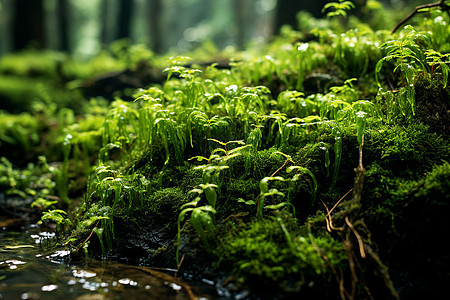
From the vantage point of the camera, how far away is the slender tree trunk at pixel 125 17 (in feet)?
45.5

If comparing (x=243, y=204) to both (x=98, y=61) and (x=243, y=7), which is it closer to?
(x=98, y=61)

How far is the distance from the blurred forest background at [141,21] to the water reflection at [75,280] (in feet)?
18.6

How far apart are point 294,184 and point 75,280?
1774 mm

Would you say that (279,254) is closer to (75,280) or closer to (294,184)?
(294,184)

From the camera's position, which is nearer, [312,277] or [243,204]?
[312,277]

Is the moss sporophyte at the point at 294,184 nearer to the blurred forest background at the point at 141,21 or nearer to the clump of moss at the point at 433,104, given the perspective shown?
the clump of moss at the point at 433,104

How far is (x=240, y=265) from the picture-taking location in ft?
6.95

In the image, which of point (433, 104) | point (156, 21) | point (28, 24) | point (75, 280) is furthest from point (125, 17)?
point (75, 280)

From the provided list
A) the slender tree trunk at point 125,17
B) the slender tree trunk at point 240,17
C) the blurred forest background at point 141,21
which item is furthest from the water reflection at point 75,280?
the slender tree trunk at point 240,17

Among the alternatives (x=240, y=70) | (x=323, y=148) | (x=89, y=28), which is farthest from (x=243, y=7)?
(x=89, y=28)

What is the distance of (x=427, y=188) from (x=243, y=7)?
28.0 meters

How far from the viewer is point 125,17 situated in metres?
14.1

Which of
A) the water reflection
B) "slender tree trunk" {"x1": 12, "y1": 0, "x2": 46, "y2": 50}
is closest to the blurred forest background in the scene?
"slender tree trunk" {"x1": 12, "y1": 0, "x2": 46, "y2": 50}

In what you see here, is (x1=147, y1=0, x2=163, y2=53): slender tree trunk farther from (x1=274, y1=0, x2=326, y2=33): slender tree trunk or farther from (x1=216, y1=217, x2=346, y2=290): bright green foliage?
(x1=216, y1=217, x2=346, y2=290): bright green foliage
